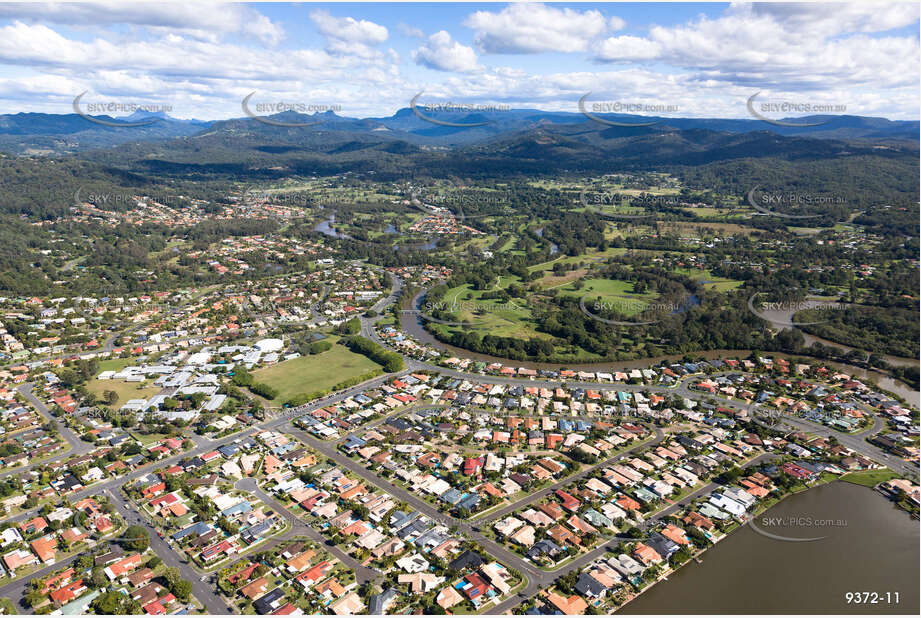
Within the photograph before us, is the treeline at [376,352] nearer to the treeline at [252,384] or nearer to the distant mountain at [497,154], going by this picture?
the treeline at [252,384]

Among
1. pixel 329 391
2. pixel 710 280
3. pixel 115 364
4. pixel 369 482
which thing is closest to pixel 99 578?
pixel 369 482

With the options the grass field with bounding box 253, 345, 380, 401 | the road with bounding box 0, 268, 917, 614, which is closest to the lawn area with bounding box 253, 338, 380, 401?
the grass field with bounding box 253, 345, 380, 401

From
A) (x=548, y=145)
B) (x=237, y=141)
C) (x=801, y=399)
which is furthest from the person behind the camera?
(x=237, y=141)

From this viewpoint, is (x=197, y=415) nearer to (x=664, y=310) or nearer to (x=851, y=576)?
(x=851, y=576)

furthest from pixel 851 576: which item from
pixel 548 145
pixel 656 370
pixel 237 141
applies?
pixel 237 141

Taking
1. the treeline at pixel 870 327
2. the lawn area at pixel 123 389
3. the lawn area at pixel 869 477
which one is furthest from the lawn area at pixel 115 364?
the treeline at pixel 870 327

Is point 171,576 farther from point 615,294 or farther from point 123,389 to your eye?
point 615,294
